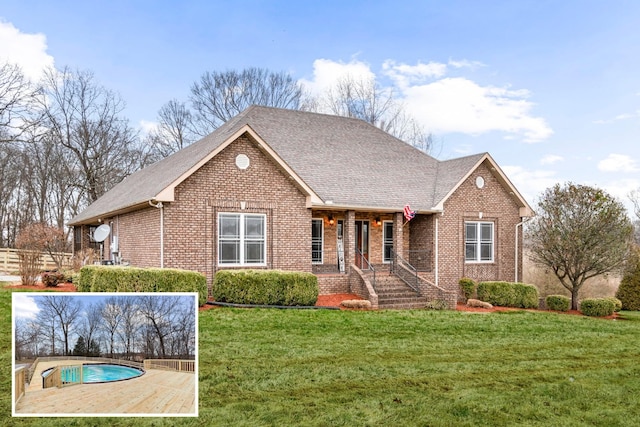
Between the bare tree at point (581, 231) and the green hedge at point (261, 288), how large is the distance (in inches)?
438

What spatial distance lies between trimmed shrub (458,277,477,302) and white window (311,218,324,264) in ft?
18.1

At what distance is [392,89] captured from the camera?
142 feet

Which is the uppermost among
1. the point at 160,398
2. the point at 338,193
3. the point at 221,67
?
the point at 221,67

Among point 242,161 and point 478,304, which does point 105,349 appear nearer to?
point 242,161

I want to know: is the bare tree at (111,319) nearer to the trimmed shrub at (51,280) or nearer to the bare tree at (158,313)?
the bare tree at (158,313)

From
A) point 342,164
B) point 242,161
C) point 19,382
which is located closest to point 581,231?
point 342,164

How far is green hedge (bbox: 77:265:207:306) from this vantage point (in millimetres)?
13586

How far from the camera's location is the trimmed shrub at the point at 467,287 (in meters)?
20.5

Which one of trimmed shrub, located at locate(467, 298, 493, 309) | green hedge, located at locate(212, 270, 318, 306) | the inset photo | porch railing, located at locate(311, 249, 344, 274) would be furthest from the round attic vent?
the inset photo

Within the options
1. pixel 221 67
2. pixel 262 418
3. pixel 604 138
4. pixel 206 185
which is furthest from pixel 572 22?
pixel 221 67

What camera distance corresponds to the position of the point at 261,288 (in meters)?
15.3

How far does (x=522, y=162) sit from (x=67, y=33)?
75.2ft

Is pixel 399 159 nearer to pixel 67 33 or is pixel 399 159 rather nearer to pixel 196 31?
pixel 196 31

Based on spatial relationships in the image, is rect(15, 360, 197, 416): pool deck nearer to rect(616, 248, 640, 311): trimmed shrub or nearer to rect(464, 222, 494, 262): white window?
rect(464, 222, 494, 262): white window
